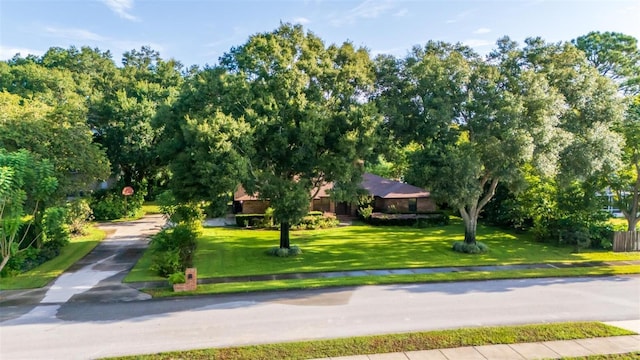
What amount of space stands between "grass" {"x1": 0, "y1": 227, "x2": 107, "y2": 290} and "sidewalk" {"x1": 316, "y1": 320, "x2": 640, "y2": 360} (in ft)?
50.5

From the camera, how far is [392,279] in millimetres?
19031

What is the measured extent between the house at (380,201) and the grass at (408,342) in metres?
23.9

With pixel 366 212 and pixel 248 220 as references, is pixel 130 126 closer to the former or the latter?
pixel 248 220

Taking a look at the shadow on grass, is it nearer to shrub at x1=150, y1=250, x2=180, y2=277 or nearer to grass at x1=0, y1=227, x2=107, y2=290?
shrub at x1=150, y1=250, x2=180, y2=277

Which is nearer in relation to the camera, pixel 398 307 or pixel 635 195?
pixel 398 307

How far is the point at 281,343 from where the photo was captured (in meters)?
12.1

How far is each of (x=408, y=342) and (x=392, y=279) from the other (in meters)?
7.08

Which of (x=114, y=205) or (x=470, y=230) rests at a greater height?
(x=114, y=205)

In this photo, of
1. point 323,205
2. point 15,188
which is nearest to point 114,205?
point 323,205

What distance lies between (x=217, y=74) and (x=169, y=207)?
478 inches

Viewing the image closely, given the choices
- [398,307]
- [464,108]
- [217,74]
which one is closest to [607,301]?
[398,307]

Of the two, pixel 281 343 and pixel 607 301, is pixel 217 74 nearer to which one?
pixel 281 343

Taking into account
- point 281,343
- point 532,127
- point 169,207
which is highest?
point 532,127

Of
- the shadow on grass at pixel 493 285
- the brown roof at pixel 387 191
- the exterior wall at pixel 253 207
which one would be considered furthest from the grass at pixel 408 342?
the exterior wall at pixel 253 207
